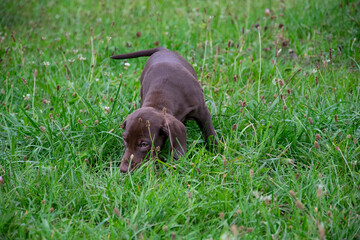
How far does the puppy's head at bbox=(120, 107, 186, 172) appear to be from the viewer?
2.95 metres

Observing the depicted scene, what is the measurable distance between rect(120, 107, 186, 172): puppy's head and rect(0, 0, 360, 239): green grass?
9 centimetres

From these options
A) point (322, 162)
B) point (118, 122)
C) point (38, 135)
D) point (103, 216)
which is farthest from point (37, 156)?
point (322, 162)

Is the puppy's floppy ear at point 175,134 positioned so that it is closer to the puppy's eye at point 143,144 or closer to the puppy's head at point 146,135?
the puppy's head at point 146,135

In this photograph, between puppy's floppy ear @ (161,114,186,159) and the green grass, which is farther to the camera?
puppy's floppy ear @ (161,114,186,159)

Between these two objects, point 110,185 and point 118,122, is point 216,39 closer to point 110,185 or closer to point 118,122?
point 118,122

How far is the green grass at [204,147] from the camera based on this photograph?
246 centimetres

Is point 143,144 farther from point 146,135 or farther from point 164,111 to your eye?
point 164,111

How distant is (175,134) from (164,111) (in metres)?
0.29

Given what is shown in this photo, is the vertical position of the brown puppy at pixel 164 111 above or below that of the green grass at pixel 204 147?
above

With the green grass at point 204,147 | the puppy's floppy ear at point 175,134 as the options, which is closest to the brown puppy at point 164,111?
the puppy's floppy ear at point 175,134

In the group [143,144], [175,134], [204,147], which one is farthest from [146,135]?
[204,147]

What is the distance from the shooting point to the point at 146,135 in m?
2.96

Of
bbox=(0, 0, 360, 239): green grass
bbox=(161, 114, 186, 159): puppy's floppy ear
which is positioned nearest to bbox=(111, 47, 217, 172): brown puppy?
bbox=(161, 114, 186, 159): puppy's floppy ear

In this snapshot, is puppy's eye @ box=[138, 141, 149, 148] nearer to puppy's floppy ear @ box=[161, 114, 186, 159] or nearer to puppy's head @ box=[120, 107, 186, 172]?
puppy's head @ box=[120, 107, 186, 172]
